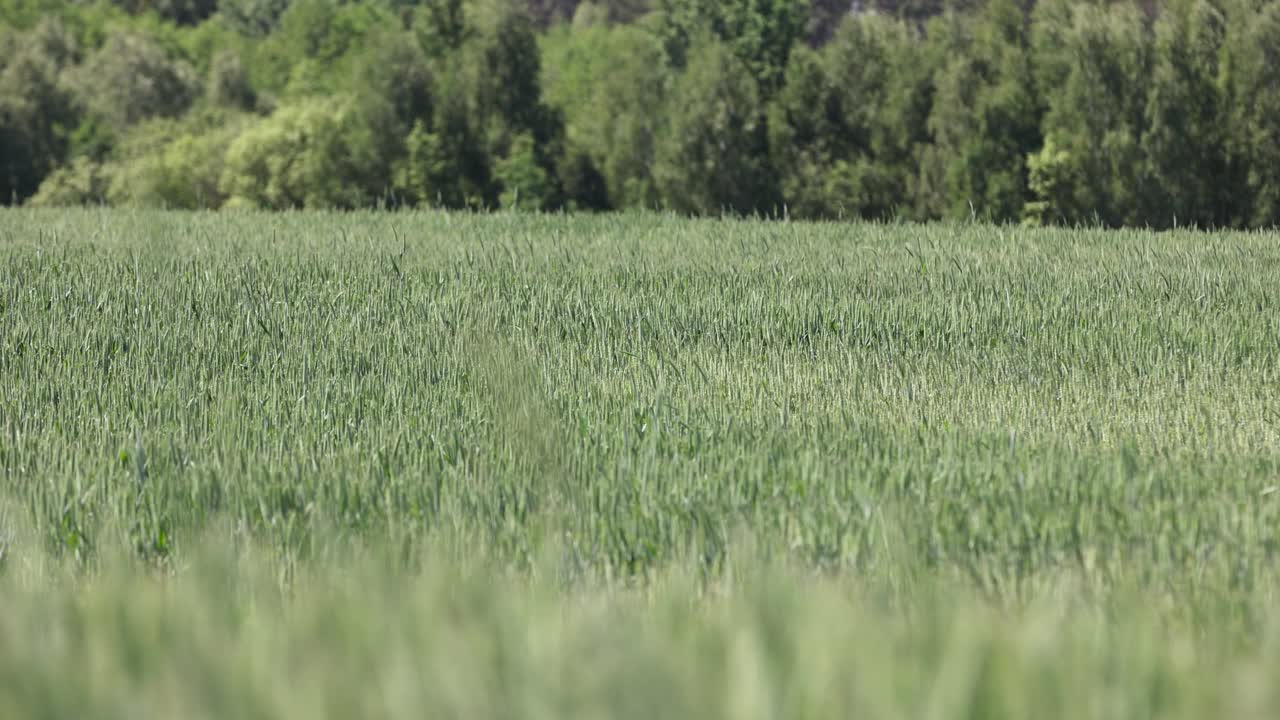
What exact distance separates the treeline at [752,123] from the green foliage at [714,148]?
67 millimetres

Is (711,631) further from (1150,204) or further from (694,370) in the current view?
(1150,204)

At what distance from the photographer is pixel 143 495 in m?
3.65

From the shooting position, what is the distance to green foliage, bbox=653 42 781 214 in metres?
32.7

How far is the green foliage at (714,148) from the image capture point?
107ft

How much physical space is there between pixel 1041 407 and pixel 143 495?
3.17 meters

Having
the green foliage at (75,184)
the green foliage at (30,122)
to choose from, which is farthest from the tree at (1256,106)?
the green foliage at (30,122)

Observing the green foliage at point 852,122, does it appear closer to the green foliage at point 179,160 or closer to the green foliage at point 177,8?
the green foliage at point 179,160

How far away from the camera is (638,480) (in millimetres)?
3570

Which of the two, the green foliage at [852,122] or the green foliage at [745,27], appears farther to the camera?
the green foliage at [745,27]

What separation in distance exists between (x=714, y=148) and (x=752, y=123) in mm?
1351

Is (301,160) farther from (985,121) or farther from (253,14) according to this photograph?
(253,14)

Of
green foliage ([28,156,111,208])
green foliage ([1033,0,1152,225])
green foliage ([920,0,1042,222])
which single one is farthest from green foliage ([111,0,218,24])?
green foliage ([1033,0,1152,225])

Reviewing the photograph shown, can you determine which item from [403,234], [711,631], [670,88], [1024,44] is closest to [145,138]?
[670,88]

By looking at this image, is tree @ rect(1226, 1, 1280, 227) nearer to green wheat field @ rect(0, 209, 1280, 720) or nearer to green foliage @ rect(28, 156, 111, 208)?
green wheat field @ rect(0, 209, 1280, 720)
